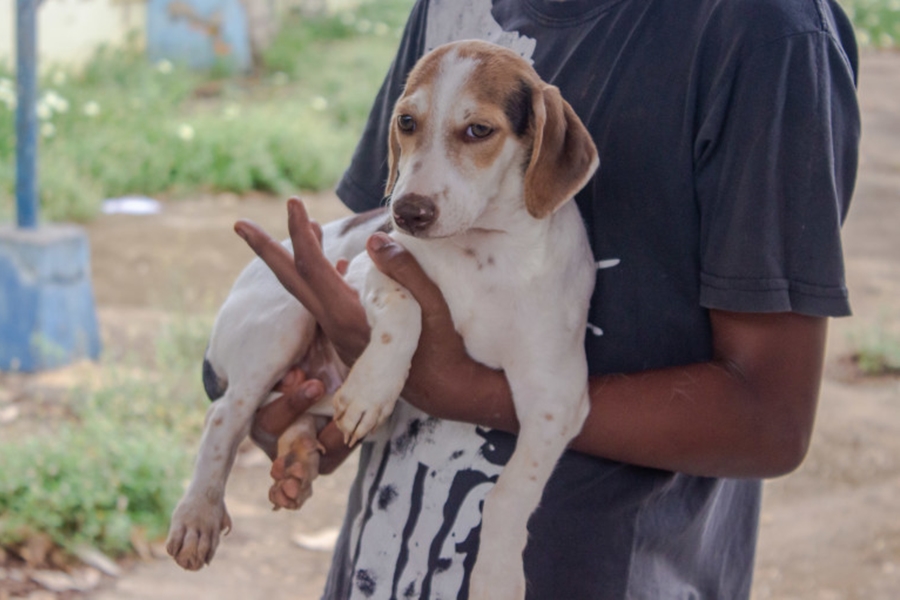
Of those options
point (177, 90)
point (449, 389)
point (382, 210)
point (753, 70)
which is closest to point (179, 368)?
point (382, 210)

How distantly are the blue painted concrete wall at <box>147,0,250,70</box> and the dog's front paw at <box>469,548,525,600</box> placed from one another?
10.9 meters

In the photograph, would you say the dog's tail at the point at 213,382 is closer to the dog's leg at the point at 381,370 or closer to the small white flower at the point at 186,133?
the dog's leg at the point at 381,370

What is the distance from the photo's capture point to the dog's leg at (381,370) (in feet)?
5.72

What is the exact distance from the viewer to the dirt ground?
13.6ft

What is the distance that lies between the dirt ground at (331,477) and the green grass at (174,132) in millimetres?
360

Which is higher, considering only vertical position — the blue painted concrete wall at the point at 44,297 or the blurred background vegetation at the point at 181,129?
the blue painted concrete wall at the point at 44,297

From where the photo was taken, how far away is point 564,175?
→ 1668 mm

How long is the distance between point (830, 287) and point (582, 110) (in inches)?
19.3

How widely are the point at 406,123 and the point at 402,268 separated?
0.23 meters

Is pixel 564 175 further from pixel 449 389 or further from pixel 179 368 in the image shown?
pixel 179 368

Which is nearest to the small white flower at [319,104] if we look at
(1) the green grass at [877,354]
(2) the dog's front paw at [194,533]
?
(1) the green grass at [877,354]

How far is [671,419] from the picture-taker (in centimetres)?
162

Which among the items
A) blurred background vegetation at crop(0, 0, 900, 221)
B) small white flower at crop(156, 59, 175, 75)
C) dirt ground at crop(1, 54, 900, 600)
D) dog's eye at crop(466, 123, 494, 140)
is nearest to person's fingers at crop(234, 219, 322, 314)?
dog's eye at crop(466, 123, 494, 140)

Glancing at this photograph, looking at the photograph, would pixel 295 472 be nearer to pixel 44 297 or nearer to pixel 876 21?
pixel 44 297
